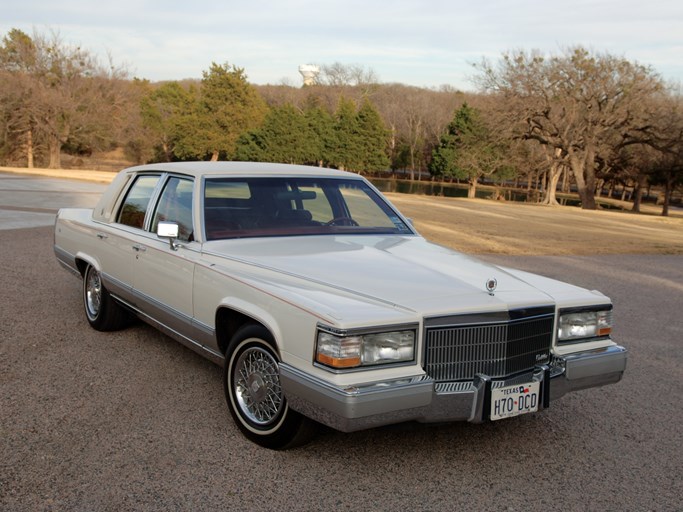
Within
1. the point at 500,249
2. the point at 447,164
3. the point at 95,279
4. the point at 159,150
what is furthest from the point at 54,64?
the point at 95,279

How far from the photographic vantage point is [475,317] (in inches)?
133

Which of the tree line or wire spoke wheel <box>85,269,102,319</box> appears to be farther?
the tree line

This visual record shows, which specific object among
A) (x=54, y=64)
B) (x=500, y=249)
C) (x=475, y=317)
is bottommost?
(x=500, y=249)

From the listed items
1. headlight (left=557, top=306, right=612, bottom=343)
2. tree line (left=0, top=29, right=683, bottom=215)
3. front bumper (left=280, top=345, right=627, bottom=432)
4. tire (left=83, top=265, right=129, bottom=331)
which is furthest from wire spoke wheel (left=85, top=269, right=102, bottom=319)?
tree line (left=0, top=29, right=683, bottom=215)

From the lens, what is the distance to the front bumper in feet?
10.1

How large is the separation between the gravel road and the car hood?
0.71 meters

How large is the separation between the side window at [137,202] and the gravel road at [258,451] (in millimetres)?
1100

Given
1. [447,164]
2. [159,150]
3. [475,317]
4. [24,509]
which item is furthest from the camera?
[159,150]

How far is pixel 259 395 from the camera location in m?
3.76

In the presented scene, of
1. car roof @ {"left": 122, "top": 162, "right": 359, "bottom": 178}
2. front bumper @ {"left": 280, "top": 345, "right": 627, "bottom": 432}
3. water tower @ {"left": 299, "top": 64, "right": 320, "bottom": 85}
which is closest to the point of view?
front bumper @ {"left": 280, "top": 345, "right": 627, "bottom": 432}

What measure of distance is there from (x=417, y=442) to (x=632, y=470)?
4.00 feet

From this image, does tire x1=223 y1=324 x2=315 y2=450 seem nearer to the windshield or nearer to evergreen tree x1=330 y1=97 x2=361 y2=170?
the windshield

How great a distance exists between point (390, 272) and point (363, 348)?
2.48ft

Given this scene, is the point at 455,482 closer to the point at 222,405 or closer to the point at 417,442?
the point at 417,442
